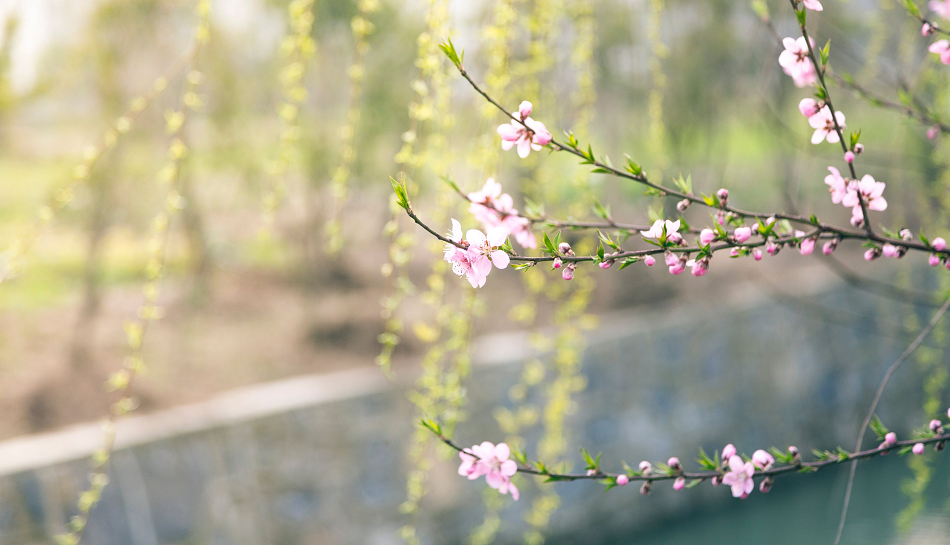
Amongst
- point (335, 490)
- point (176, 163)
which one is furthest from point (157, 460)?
point (176, 163)

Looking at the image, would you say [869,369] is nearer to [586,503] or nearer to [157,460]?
[586,503]

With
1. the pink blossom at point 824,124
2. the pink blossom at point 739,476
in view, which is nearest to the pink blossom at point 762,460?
the pink blossom at point 739,476

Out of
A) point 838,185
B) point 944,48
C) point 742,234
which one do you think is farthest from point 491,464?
point 944,48

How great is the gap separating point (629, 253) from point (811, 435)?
397 cm

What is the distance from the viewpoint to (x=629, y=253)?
0.62 m

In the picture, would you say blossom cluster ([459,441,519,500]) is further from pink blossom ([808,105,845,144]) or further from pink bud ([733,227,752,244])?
pink blossom ([808,105,845,144])

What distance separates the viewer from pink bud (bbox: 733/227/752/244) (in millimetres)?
645

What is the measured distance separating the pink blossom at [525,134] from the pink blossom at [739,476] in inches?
16.9

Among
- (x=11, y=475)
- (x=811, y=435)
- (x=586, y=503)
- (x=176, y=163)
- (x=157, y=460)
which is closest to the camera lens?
(x=176, y=163)

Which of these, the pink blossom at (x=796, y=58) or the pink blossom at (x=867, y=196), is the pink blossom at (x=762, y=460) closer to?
the pink blossom at (x=867, y=196)

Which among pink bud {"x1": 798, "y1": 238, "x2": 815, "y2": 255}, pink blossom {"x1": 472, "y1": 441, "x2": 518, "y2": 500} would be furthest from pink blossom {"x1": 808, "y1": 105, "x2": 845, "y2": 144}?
pink blossom {"x1": 472, "y1": 441, "x2": 518, "y2": 500}

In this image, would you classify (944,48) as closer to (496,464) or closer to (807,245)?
(807,245)

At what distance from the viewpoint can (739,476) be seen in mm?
763

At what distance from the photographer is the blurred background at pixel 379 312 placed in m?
2.10
